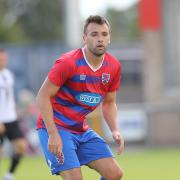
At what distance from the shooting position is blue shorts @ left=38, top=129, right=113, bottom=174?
326 inches

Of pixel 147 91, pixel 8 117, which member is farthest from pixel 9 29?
pixel 8 117

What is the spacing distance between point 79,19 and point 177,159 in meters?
12.6

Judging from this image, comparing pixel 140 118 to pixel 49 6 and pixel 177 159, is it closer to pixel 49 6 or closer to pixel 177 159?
pixel 177 159

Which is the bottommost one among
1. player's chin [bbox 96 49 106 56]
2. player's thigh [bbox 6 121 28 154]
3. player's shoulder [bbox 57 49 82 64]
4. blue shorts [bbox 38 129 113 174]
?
player's thigh [bbox 6 121 28 154]

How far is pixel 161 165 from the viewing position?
17.2 m

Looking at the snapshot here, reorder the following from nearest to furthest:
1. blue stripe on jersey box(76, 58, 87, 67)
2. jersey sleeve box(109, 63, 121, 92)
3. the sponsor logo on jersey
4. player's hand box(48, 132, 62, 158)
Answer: player's hand box(48, 132, 62, 158)
blue stripe on jersey box(76, 58, 87, 67)
the sponsor logo on jersey
jersey sleeve box(109, 63, 121, 92)

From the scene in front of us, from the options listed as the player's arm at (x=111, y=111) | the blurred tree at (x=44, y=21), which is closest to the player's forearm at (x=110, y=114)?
the player's arm at (x=111, y=111)

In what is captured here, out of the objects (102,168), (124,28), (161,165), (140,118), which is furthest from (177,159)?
(124,28)

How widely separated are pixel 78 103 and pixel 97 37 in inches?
30.7

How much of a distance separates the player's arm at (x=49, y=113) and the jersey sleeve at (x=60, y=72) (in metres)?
0.05

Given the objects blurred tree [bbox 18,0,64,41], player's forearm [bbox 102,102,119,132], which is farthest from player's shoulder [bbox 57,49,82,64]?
blurred tree [bbox 18,0,64,41]

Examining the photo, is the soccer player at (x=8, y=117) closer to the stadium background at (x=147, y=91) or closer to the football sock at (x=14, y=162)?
the football sock at (x=14, y=162)

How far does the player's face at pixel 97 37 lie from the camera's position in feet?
27.0

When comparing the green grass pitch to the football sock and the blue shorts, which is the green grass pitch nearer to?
the football sock
